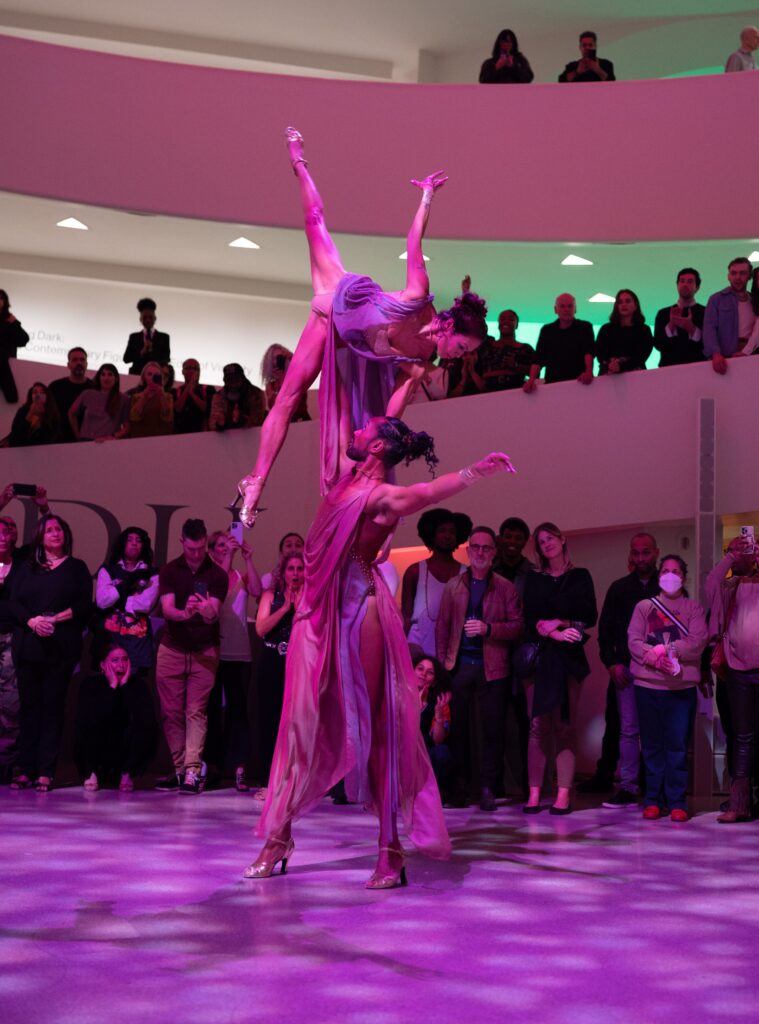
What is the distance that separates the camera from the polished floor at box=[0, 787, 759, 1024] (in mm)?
2965

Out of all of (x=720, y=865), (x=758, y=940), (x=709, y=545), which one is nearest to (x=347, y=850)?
(x=720, y=865)

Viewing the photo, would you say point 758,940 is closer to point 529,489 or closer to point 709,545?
point 709,545

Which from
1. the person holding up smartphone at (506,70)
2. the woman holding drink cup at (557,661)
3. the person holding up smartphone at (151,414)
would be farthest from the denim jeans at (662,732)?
the person holding up smartphone at (506,70)

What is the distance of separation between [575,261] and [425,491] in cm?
797

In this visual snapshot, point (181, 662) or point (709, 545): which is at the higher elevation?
point (709, 545)

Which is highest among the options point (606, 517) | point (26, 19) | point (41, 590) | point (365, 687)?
point (26, 19)

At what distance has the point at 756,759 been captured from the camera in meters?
6.57

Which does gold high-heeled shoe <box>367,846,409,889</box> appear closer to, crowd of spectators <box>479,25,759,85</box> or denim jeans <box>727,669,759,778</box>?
denim jeans <box>727,669,759,778</box>

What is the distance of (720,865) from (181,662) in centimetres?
325

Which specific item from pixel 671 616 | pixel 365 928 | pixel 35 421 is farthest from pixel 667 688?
pixel 35 421

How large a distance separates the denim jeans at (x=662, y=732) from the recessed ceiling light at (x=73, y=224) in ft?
24.0

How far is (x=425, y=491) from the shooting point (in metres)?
4.29

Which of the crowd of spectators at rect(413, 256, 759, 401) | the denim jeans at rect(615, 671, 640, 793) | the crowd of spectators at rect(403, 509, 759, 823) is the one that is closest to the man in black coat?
the crowd of spectators at rect(413, 256, 759, 401)

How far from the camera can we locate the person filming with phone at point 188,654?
7.15 metres
